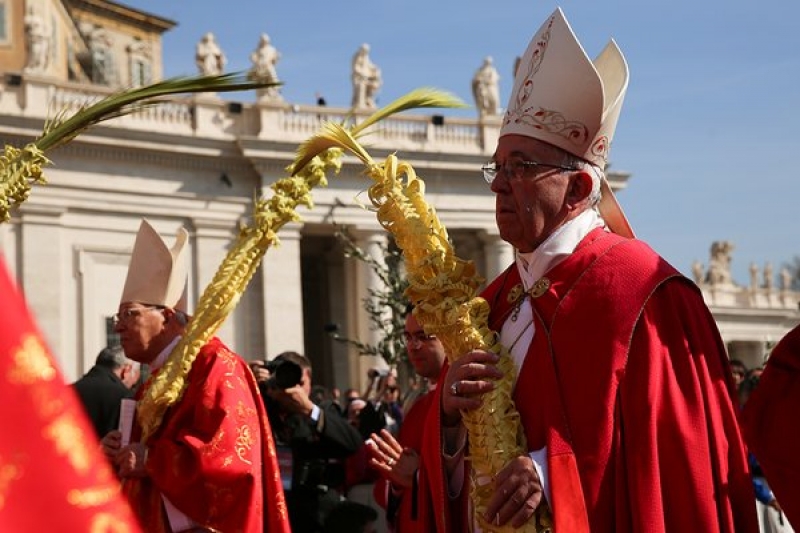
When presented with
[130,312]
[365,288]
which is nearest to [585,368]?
[130,312]

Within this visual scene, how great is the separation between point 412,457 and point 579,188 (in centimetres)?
188

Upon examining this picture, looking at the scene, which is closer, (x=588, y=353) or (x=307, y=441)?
(x=588, y=353)

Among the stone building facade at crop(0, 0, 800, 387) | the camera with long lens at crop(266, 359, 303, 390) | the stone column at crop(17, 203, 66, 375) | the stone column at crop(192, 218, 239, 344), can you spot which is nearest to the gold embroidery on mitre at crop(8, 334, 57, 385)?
the camera with long lens at crop(266, 359, 303, 390)

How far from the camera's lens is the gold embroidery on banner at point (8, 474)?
5.18ft

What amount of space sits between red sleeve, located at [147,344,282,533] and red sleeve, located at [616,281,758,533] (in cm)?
245

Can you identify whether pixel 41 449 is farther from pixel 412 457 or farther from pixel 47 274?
pixel 47 274

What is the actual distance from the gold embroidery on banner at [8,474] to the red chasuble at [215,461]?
152 inches

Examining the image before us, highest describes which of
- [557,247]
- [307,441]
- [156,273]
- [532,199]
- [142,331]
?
[532,199]

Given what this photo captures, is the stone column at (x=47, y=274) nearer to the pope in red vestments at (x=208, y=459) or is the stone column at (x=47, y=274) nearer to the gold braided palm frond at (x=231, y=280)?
the gold braided palm frond at (x=231, y=280)

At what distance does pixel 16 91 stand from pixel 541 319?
27.6 metres

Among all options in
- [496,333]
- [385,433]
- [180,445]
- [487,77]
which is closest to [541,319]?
[496,333]

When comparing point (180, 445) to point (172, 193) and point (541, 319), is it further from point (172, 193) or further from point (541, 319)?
point (172, 193)

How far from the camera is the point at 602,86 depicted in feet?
12.4

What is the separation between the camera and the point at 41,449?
1593 millimetres
